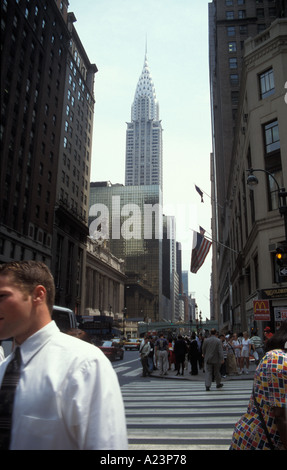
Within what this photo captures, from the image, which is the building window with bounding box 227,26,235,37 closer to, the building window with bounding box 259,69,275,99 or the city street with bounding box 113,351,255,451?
the building window with bounding box 259,69,275,99

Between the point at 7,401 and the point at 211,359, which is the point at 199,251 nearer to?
the point at 211,359

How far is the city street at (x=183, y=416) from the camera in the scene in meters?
6.07

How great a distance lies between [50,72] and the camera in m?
62.7

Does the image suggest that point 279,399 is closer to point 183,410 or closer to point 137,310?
point 183,410

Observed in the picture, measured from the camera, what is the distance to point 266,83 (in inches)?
1062

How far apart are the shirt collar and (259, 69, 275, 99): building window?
27753 millimetres

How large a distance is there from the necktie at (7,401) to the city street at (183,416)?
15.1ft

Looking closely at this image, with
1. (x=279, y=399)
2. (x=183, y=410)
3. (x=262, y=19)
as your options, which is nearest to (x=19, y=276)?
(x=279, y=399)

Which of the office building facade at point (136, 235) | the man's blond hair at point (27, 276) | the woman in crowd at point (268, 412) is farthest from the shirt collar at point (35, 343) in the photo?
the office building facade at point (136, 235)

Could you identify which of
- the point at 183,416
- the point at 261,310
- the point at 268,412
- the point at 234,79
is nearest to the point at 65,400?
the point at 268,412

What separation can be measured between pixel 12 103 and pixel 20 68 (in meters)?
7.14

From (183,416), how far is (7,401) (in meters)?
7.42

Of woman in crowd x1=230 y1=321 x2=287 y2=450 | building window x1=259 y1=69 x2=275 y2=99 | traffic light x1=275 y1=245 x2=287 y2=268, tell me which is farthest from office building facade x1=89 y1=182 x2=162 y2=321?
woman in crowd x1=230 y1=321 x2=287 y2=450
